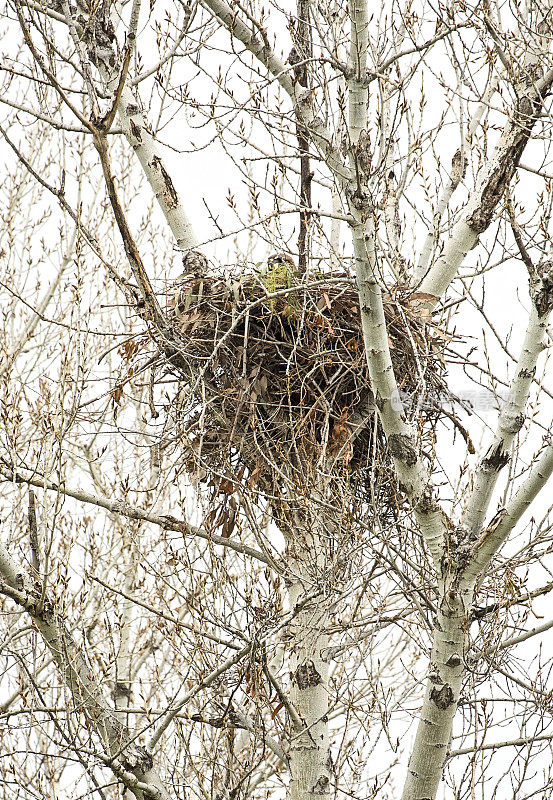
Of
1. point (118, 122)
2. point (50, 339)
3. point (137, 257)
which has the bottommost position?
point (137, 257)

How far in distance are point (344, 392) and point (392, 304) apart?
42 centimetres

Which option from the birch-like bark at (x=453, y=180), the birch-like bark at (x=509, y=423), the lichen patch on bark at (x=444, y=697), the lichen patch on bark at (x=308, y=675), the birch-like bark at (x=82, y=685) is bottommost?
the birch-like bark at (x=82, y=685)

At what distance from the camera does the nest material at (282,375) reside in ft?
12.6

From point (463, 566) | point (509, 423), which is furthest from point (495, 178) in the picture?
point (463, 566)

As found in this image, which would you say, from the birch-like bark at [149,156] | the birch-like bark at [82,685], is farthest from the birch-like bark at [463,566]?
the birch-like bark at [149,156]

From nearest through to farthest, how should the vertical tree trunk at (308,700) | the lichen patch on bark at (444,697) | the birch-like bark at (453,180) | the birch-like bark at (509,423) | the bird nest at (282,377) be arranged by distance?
the birch-like bark at (509,423)
the lichen patch on bark at (444,697)
the bird nest at (282,377)
the vertical tree trunk at (308,700)
the birch-like bark at (453,180)

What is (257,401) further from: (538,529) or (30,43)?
(30,43)

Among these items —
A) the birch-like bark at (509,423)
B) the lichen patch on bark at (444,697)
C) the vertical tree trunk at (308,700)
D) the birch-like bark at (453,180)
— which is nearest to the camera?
the birch-like bark at (509,423)

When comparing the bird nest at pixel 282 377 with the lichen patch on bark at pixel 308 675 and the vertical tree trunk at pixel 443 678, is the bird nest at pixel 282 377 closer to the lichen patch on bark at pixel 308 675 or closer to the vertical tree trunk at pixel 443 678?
the vertical tree trunk at pixel 443 678

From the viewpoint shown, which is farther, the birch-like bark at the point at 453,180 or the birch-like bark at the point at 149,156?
the birch-like bark at the point at 453,180

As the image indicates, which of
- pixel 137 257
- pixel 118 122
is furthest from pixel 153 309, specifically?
pixel 118 122

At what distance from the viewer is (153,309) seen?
12.1ft

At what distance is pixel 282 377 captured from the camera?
3.97 m

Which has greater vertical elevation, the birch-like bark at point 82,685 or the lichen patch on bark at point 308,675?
the lichen patch on bark at point 308,675
